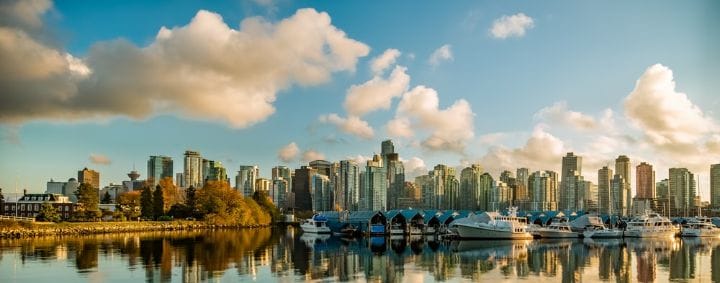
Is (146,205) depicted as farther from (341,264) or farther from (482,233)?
(341,264)

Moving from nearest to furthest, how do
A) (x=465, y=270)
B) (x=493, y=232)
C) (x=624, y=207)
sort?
(x=465, y=270) < (x=493, y=232) < (x=624, y=207)

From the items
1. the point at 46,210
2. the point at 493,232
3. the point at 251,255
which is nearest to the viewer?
the point at 251,255

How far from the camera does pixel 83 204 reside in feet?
352

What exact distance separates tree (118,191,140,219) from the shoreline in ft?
15.2

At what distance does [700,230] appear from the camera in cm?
10425

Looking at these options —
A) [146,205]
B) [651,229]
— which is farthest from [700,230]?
[146,205]

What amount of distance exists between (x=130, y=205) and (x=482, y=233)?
69226mm

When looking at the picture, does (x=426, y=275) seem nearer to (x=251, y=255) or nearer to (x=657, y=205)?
(x=251, y=255)

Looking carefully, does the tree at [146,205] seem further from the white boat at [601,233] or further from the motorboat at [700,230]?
the motorboat at [700,230]

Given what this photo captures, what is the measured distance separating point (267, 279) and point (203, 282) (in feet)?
12.3

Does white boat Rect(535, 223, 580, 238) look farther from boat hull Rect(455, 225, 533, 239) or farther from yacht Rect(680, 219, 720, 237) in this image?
yacht Rect(680, 219, 720, 237)

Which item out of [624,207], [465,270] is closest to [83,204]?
[465,270]

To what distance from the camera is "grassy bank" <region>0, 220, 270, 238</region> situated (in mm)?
85325

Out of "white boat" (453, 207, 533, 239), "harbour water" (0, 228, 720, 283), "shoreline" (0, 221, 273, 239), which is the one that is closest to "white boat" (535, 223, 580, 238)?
"white boat" (453, 207, 533, 239)
